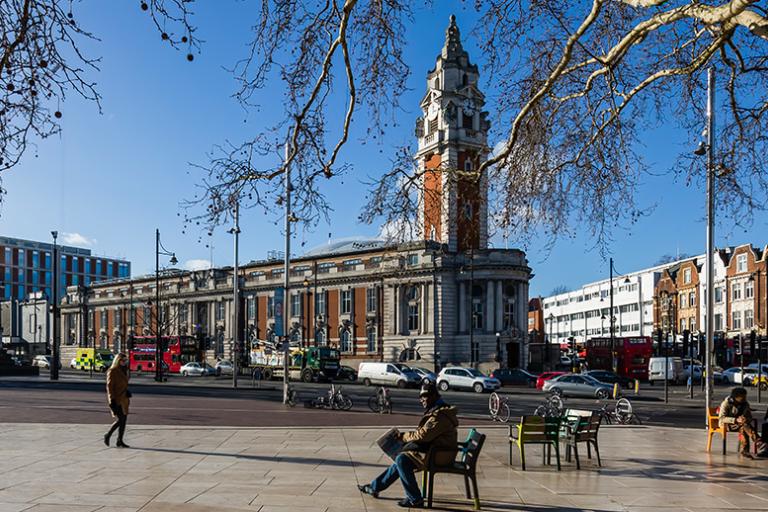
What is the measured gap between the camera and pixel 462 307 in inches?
2724

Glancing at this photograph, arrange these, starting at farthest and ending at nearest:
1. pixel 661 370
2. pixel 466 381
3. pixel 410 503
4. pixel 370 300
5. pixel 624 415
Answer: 1. pixel 370 300
2. pixel 661 370
3. pixel 466 381
4. pixel 624 415
5. pixel 410 503

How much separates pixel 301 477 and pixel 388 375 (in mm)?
37934

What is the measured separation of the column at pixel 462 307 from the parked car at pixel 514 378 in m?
18.2

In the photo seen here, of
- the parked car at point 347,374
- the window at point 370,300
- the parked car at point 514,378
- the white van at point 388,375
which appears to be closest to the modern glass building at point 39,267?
the window at point 370,300

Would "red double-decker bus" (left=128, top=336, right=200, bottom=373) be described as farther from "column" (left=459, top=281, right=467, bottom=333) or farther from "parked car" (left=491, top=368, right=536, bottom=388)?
"parked car" (left=491, top=368, right=536, bottom=388)

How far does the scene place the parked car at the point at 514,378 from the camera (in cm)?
5019

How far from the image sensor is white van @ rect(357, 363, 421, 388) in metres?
47.8

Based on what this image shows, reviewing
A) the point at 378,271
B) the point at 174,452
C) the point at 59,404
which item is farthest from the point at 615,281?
the point at 174,452

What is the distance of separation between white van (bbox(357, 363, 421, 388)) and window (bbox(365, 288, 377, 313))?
22.7 meters

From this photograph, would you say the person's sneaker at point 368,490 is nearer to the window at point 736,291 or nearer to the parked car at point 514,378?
the parked car at point 514,378

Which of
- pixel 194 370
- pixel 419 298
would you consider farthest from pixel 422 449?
pixel 419 298

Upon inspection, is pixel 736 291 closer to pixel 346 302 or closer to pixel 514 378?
pixel 514 378

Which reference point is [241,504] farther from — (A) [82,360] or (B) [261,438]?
(A) [82,360]

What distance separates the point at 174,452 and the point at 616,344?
174 feet
